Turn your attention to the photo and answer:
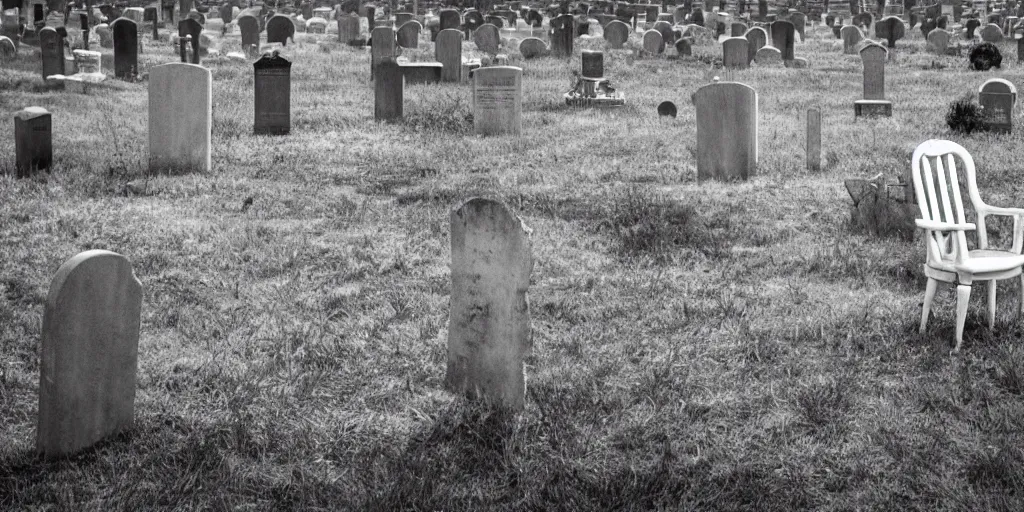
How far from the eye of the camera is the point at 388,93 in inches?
585

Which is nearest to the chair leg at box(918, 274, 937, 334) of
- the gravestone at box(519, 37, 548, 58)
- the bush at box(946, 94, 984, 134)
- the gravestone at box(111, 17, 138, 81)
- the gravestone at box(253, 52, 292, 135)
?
the bush at box(946, 94, 984, 134)

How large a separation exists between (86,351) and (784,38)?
22.2 meters

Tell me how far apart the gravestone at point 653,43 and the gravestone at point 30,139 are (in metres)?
17.6

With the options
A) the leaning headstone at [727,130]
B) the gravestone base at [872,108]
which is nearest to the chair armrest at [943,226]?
the leaning headstone at [727,130]

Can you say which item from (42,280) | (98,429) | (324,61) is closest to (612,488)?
(98,429)

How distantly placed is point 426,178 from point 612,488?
6.92 m

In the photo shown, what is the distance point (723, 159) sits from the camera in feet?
35.2

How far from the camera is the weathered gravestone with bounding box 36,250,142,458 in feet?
13.9

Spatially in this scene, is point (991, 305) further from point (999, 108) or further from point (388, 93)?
point (388, 93)

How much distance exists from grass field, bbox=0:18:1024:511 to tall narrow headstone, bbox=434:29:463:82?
8.02 metres

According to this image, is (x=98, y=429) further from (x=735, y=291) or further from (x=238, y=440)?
(x=735, y=291)

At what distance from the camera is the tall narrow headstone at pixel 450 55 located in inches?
797

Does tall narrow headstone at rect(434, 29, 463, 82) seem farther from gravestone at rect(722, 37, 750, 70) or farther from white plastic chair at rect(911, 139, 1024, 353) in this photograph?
white plastic chair at rect(911, 139, 1024, 353)

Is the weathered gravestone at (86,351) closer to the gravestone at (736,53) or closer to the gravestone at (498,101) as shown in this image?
the gravestone at (498,101)
